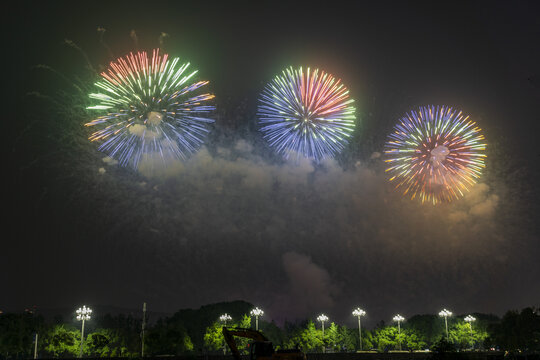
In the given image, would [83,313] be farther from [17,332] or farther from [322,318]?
[322,318]

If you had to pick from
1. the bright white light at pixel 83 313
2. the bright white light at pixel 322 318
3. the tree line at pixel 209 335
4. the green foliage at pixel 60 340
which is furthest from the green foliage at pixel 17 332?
the bright white light at pixel 322 318

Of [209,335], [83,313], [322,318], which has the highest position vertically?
[83,313]

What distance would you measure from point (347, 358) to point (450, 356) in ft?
117

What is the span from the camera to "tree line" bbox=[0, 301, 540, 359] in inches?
Result: 2478

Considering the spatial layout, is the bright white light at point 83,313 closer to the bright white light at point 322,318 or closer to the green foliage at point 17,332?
the green foliage at point 17,332

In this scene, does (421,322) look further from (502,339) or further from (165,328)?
(165,328)

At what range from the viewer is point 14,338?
62406 mm

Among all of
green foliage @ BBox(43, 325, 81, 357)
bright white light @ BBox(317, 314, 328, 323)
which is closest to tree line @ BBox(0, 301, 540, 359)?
green foliage @ BBox(43, 325, 81, 357)

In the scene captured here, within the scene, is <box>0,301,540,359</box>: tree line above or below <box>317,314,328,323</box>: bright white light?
below

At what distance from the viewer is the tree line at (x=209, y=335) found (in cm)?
6294

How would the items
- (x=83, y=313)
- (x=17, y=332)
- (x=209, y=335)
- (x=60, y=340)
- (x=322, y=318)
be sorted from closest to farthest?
1. (x=83, y=313)
2. (x=17, y=332)
3. (x=60, y=340)
4. (x=209, y=335)
5. (x=322, y=318)

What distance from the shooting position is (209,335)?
262 ft

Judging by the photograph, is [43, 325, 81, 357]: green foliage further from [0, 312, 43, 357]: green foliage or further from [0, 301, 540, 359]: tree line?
[0, 312, 43, 357]: green foliage

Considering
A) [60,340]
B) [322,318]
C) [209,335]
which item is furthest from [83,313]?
[322,318]
